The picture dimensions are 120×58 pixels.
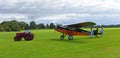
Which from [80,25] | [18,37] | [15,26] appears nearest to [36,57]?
[18,37]

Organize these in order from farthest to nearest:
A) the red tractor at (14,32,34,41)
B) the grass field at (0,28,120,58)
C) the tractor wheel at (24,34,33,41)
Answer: the tractor wheel at (24,34,33,41) → the red tractor at (14,32,34,41) → the grass field at (0,28,120,58)

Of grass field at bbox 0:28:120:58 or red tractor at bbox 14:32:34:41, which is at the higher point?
red tractor at bbox 14:32:34:41

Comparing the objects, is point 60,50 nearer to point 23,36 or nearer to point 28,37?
point 28,37

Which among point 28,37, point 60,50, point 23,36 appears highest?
point 23,36

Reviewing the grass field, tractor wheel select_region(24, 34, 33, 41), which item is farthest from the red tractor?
the grass field

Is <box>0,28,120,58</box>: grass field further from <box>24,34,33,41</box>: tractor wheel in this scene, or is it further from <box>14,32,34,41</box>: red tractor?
<box>24,34,33,41</box>: tractor wheel

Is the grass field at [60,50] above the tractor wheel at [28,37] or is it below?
below

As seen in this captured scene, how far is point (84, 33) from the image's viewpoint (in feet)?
114

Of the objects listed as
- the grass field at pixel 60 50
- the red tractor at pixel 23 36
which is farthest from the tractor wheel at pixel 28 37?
the grass field at pixel 60 50

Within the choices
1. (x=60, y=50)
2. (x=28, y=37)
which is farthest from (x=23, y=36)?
(x=60, y=50)

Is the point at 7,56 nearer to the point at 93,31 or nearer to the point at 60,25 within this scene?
the point at 60,25

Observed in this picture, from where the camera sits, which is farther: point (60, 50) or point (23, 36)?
point (23, 36)

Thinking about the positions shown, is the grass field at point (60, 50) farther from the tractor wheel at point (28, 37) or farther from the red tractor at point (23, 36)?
the tractor wheel at point (28, 37)

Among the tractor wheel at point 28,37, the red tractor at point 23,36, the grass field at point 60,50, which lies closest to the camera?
the grass field at point 60,50
